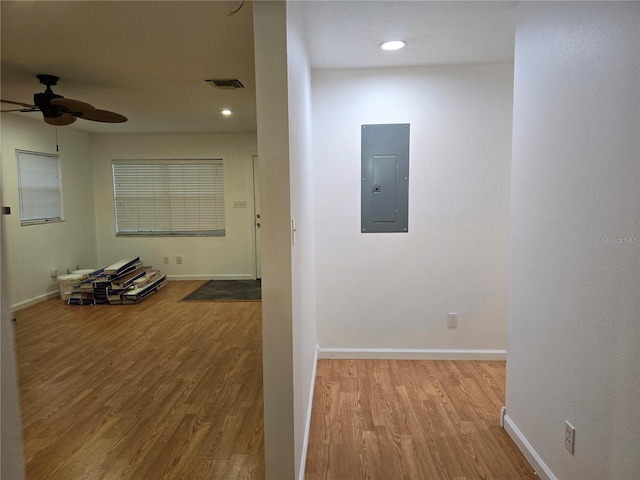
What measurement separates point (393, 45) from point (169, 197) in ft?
15.6

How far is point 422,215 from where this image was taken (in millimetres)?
3211

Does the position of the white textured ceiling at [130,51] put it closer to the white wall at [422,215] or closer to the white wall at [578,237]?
the white wall at [422,215]

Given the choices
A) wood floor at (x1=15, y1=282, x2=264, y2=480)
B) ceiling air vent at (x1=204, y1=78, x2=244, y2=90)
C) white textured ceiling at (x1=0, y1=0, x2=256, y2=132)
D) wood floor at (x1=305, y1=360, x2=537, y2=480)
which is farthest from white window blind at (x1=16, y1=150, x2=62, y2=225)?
wood floor at (x1=305, y1=360, x2=537, y2=480)

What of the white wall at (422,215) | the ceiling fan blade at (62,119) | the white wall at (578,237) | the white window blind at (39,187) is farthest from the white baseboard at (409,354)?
the white window blind at (39,187)

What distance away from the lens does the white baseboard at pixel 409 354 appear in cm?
330

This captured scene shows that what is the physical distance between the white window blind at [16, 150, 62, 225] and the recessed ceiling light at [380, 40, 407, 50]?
444cm

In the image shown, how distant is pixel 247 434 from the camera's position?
2.31m

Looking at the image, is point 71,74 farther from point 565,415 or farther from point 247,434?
point 565,415

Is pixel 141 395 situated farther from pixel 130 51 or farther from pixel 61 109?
pixel 130 51

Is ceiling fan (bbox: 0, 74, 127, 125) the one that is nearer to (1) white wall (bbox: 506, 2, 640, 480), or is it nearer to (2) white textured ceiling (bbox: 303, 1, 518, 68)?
(2) white textured ceiling (bbox: 303, 1, 518, 68)

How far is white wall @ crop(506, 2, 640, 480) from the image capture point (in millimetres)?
1341

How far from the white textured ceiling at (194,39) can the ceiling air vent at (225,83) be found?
0.24 feet

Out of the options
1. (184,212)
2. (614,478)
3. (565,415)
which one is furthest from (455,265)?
(184,212)

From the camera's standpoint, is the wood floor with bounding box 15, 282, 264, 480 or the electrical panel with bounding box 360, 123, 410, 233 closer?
the wood floor with bounding box 15, 282, 264, 480
